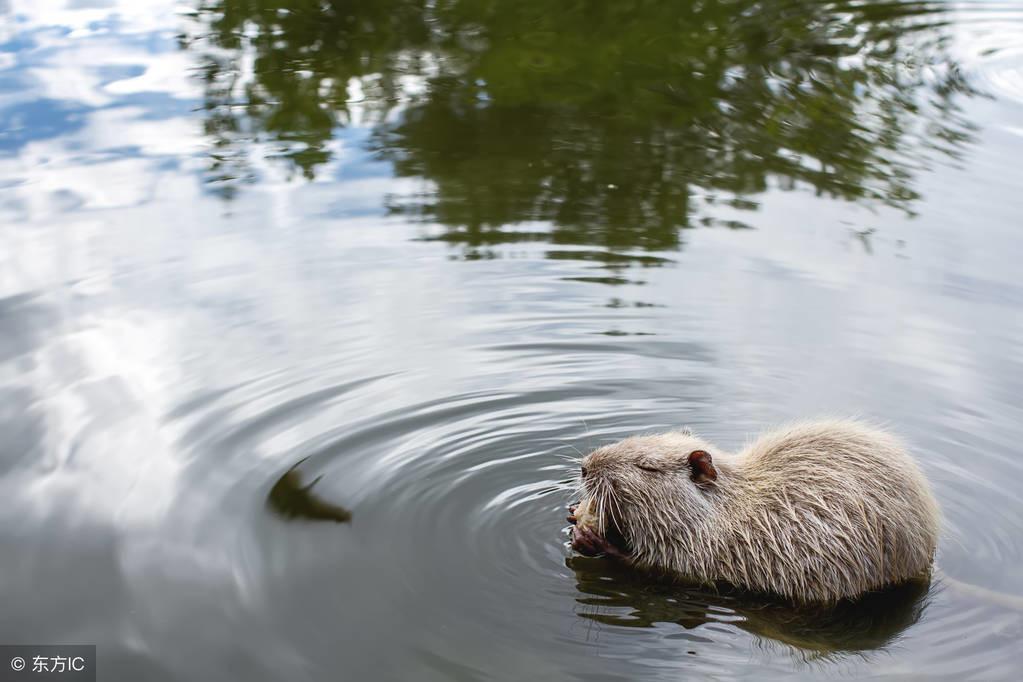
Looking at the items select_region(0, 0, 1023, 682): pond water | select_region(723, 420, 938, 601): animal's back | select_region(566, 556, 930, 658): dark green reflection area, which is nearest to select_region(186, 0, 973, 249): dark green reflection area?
select_region(0, 0, 1023, 682): pond water

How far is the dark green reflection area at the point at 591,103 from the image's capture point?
24.1 ft

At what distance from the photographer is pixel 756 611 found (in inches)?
158

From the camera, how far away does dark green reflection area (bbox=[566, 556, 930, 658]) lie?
385cm

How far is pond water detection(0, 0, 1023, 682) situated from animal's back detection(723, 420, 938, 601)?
5.2 inches

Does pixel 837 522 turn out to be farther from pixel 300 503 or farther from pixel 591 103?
pixel 591 103

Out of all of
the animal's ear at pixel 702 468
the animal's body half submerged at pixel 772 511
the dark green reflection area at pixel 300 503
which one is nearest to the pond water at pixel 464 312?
the dark green reflection area at pixel 300 503

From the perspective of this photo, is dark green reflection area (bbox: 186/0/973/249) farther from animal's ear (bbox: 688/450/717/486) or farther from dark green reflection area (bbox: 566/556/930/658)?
dark green reflection area (bbox: 566/556/930/658)

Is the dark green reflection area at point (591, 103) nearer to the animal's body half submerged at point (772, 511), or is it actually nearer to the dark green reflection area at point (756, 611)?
the animal's body half submerged at point (772, 511)

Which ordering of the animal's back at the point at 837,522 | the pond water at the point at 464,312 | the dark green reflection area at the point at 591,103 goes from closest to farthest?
the pond water at the point at 464,312, the animal's back at the point at 837,522, the dark green reflection area at the point at 591,103

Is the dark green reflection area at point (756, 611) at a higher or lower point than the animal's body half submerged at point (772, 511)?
lower

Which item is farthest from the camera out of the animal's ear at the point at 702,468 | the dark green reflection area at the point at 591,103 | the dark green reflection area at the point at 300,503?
the dark green reflection area at the point at 591,103

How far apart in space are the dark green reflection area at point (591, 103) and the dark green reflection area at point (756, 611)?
297 cm

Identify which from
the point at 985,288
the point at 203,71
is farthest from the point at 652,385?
the point at 203,71

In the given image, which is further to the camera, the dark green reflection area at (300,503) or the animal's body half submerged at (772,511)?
the dark green reflection area at (300,503)
